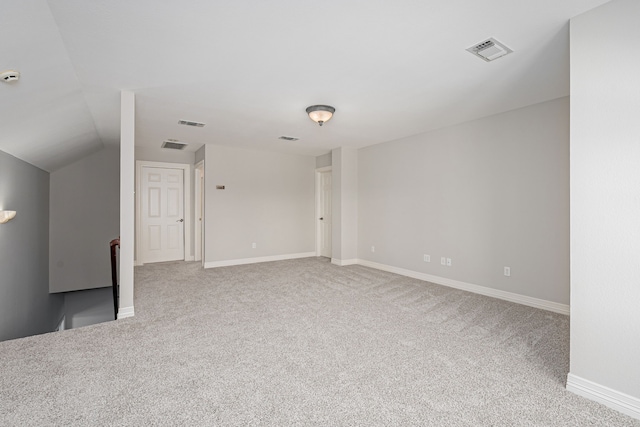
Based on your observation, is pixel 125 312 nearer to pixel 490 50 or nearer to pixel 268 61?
pixel 268 61

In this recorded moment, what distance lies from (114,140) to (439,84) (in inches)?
215

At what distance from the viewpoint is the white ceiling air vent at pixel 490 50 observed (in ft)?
7.63

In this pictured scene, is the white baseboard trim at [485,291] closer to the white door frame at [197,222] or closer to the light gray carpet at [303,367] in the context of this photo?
the light gray carpet at [303,367]

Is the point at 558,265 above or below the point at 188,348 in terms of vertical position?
above

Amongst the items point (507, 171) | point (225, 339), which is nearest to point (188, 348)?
point (225, 339)

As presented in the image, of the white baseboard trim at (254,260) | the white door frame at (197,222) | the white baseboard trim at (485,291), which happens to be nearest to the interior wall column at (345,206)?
the white baseboard trim at (485,291)

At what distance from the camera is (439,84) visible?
309cm

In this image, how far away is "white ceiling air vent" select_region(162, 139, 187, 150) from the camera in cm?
561

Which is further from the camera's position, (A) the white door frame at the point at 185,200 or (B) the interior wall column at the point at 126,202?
(A) the white door frame at the point at 185,200

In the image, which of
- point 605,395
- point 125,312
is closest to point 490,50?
point 605,395

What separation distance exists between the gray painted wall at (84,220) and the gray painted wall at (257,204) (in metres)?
2.11

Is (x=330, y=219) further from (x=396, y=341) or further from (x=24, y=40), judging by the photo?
(x=24, y=40)

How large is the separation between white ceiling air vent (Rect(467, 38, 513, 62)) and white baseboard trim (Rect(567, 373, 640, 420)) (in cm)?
240

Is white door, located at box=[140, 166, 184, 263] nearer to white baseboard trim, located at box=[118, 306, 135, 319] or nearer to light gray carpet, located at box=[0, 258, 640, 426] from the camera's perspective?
light gray carpet, located at box=[0, 258, 640, 426]
